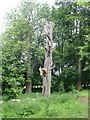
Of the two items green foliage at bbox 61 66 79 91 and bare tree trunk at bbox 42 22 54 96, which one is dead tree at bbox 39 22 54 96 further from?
green foliage at bbox 61 66 79 91

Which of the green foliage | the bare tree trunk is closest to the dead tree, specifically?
the bare tree trunk

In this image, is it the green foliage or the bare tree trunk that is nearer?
the bare tree trunk

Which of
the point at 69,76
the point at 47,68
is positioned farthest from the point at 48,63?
the point at 69,76

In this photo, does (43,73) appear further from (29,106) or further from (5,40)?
(29,106)

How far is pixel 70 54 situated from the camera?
90.2 feet

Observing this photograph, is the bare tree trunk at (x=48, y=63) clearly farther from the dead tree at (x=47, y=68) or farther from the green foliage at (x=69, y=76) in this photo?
the green foliage at (x=69, y=76)

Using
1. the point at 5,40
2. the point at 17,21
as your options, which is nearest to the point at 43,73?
the point at 5,40

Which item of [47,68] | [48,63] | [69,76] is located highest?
[48,63]

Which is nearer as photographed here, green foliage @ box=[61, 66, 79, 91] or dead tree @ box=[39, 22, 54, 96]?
dead tree @ box=[39, 22, 54, 96]

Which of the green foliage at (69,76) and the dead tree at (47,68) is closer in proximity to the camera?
the dead tree at (47,68)

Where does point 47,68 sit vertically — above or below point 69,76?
above

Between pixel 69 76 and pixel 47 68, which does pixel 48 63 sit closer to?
pixel 47 68

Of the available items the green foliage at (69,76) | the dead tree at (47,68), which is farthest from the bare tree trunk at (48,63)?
the green foliage at (69,76)

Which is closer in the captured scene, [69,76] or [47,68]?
[47,68]
